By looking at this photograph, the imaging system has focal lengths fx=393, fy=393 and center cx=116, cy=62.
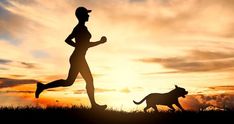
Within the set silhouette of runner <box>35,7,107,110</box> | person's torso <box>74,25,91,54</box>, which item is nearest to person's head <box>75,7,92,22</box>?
silhouette of runner <box>35,7,107,110</box>

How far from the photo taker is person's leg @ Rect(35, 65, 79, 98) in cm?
1062

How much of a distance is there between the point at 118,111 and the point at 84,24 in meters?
2.68

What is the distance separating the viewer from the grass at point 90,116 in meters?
9.27

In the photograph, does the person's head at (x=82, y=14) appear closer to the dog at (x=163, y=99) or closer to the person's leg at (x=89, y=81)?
the person's leg at (x=89, y=81)

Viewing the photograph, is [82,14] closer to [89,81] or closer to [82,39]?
[82,39]

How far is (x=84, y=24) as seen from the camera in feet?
35.6

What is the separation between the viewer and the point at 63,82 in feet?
35.5

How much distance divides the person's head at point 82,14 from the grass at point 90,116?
8.22 ft

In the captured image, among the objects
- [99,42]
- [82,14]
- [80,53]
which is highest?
[82,14]

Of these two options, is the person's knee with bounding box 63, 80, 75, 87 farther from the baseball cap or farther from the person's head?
the baseball cap

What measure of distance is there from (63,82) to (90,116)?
1501 mm

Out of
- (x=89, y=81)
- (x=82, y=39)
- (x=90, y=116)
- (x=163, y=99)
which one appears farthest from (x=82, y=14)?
(x=163, y=99)

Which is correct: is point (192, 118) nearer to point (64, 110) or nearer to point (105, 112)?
point (105, 112)

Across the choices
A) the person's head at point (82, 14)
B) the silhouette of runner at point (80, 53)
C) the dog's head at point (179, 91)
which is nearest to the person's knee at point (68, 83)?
the silhouette of runner at point (80, 53)
